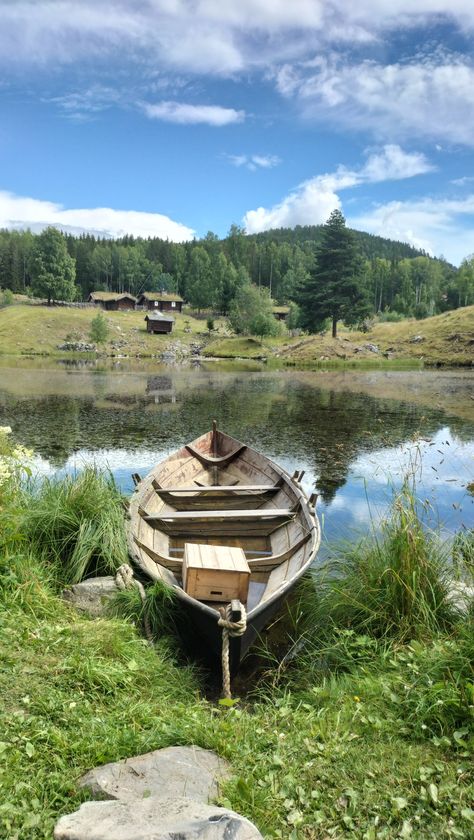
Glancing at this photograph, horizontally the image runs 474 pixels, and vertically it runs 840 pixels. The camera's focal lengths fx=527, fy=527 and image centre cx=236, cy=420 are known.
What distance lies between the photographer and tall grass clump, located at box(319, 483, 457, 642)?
5.08m

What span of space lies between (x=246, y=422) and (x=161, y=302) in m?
77.4

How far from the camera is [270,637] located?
6.56 metres

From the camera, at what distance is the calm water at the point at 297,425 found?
502 inches

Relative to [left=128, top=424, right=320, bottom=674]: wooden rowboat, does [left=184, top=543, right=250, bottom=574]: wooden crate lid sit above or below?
above

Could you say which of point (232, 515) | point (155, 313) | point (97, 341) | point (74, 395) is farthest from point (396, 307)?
point (232, 515)

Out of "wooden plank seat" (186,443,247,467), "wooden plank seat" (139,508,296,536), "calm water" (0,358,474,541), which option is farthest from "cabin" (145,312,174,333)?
"wooden plank seat" (139,508,296,536)

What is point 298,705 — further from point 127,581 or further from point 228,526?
point 228,526

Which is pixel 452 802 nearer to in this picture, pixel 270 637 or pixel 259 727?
pixel 259 727

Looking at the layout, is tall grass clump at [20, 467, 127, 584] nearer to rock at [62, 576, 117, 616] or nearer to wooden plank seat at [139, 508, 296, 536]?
rock at [62, 576, 117, 616]

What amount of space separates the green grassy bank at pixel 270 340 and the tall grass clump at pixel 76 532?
51774 mm

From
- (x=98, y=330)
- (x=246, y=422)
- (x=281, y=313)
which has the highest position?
(x=281, y=313)

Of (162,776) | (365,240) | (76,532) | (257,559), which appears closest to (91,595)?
(76,532)

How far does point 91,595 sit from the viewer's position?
600 centimetres

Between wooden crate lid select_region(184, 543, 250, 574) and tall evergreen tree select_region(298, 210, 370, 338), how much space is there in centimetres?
5769
